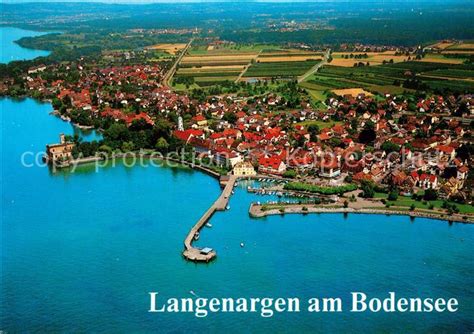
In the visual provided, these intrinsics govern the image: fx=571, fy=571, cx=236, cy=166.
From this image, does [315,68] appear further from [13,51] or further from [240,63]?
[13,51]

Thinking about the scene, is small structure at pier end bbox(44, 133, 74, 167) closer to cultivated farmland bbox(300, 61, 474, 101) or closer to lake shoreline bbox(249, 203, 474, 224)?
lake shoreline bbox(249, 203, 474, 224)

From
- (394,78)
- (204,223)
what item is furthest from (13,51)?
(204,223)

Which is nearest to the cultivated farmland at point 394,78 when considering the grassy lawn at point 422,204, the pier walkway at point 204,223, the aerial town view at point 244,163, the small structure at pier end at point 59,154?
the aerial town view at point 244,163

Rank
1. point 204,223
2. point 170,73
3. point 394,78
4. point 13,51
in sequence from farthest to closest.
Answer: point 13,51 < point 170,73 < point 394,78 < point 204,223

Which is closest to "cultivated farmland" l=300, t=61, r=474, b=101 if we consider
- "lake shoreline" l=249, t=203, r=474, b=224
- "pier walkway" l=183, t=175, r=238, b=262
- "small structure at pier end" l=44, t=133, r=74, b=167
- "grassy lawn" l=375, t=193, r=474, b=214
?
"small structure at pier end" l=44, t=133, r=74, b=167

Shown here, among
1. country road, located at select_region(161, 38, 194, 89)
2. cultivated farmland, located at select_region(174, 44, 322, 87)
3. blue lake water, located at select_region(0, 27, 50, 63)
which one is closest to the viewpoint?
country road, located at select_region(161, 38, 194, 89)
